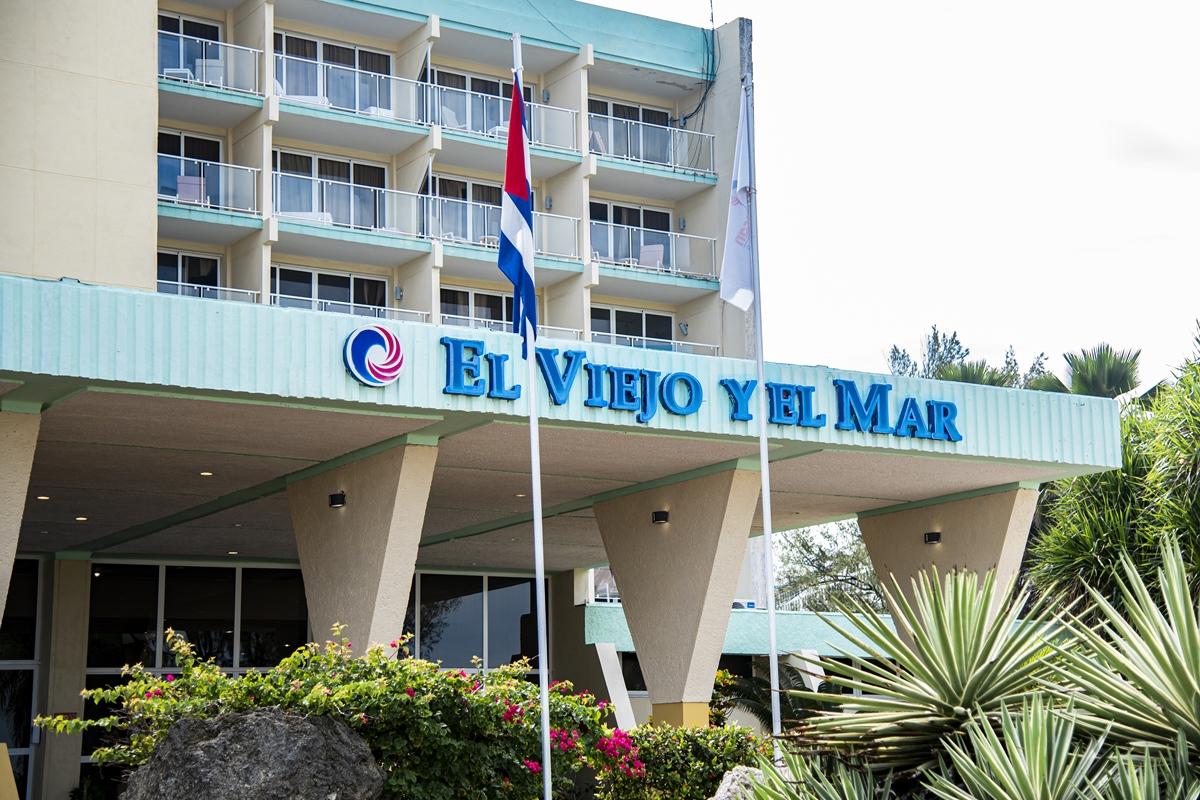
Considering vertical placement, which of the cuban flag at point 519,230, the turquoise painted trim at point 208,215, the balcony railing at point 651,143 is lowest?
the cuban flag at point 519,230

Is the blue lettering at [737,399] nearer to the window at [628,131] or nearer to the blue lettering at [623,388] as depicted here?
the blue lettering at [623,388]

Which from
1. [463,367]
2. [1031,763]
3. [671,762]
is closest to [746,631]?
[671,762]

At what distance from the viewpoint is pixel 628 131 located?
124 feet

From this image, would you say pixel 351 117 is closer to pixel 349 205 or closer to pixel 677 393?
pixel 349 205

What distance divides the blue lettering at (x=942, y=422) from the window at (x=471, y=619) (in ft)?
39.7

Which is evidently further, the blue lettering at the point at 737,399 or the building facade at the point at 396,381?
the blue lettering at the point at 737,399

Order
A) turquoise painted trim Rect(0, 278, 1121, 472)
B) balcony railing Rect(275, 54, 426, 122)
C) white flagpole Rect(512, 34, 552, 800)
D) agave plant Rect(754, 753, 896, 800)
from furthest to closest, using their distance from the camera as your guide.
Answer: balcony railing Rect(275, 54, 426, 122) < turquoise painted trim Rect(0, 278, 1121, 472) < white flagpole Rect(512, 34, 552, 800) < agave plant Rect(754, 753, 896, 800)

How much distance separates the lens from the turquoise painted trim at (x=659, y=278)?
36.1 m

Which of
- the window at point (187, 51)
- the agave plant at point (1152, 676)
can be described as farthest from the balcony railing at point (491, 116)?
the agave plant at point (1152, 676)

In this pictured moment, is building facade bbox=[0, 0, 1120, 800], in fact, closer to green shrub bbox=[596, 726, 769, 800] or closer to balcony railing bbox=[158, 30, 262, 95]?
balcony railing bbox=[158, 30, 262, 95]

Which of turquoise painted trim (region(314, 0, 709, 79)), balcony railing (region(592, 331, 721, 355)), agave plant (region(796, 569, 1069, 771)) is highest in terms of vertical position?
turquoise painted trim (region(314, 0, 709, 79))

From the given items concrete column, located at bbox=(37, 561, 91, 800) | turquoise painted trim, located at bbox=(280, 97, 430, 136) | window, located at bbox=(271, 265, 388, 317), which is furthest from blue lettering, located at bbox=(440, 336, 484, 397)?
turquoise painted trim, located at bbox=(280, 97, 430, 136)

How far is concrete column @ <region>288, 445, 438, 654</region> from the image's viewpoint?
18.1m

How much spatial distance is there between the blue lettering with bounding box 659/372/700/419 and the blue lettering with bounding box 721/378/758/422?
47 cm
